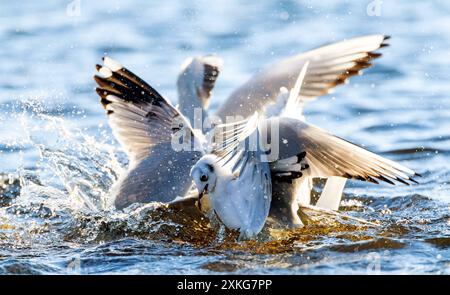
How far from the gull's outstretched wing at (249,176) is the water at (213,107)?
198mm

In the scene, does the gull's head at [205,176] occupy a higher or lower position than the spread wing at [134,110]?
lower

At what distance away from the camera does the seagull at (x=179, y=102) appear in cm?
611

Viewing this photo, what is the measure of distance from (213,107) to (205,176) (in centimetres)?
379

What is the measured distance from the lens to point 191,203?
5.62 m

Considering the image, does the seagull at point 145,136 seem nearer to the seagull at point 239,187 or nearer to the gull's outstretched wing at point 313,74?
the gull's outstretched wing at point 313,74

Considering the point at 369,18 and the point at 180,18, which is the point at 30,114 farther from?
the point at 369,18

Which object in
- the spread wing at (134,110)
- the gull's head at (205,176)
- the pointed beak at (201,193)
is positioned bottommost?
the pointed beak at (201,193)

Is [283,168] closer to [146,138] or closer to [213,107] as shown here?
[146,138]

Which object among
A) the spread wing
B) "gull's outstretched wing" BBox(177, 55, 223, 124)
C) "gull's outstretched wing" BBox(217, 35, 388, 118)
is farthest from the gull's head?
"gull's outstretched wing" BBox(217, 35, 388, 118)

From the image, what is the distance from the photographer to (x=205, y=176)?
17.7 ft

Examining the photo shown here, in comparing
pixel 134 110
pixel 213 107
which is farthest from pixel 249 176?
pixel 213 107

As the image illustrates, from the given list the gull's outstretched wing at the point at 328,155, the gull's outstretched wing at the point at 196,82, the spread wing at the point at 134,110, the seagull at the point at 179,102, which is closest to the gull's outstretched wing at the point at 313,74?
the seagull at the point at 179,102

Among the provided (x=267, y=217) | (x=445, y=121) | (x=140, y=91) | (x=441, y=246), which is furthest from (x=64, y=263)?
(x=445, y=121)

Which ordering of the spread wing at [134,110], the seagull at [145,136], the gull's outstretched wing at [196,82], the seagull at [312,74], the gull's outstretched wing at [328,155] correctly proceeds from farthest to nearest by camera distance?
the gull's outstretched wing at [196,82]
the seagull at [312,74]
the spread wing at [134,110]
the seagull at [145,136]
the gull's outstretched wing at [328,155]
